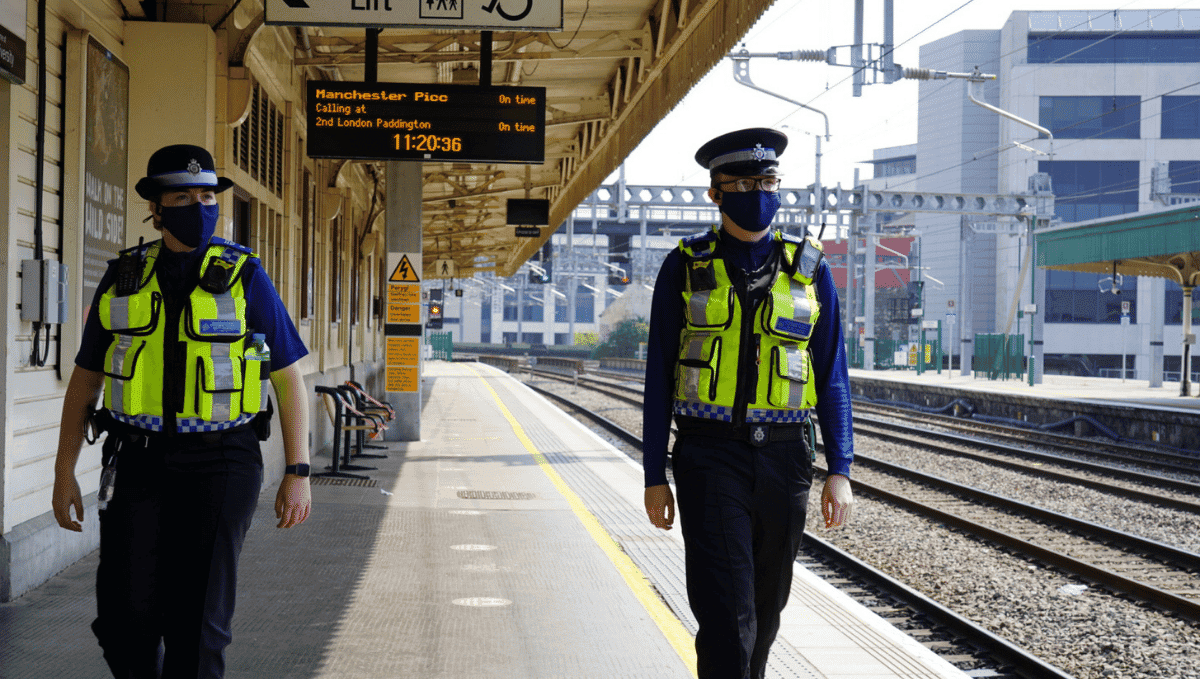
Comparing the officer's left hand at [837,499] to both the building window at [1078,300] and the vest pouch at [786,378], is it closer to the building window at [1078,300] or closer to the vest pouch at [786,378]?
the vest pouch at [786,378]

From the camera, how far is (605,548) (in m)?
7.83

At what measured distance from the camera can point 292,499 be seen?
3.54 m

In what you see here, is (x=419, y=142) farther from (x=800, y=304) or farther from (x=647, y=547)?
(x=800, y=304)

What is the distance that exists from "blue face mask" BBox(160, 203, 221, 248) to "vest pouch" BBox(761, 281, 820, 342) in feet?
5.50

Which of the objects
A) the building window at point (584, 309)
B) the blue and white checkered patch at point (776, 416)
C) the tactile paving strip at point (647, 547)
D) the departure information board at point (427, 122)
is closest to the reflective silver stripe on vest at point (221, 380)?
the blue and white checkered patch at point (776, 416)

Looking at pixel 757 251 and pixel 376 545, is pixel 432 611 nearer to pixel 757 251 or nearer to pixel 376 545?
pixel 376 545

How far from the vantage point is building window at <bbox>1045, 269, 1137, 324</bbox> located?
5594 centimetres

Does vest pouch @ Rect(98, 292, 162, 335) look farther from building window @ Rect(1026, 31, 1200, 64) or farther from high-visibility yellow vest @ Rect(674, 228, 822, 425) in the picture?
building window @ Rect(1026, 31, 1200, 64)

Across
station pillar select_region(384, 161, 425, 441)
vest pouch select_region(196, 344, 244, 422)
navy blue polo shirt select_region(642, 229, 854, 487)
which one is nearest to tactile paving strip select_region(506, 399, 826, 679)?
navy blue polo shirt select_region(642, 229, 854, 487)

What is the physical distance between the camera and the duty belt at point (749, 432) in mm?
3432

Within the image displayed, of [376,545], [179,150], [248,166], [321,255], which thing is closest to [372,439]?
[321,255]

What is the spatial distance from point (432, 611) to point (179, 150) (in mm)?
3076

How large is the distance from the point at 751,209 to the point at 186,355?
1746mm

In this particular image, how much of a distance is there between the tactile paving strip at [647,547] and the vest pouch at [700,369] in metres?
1.33
